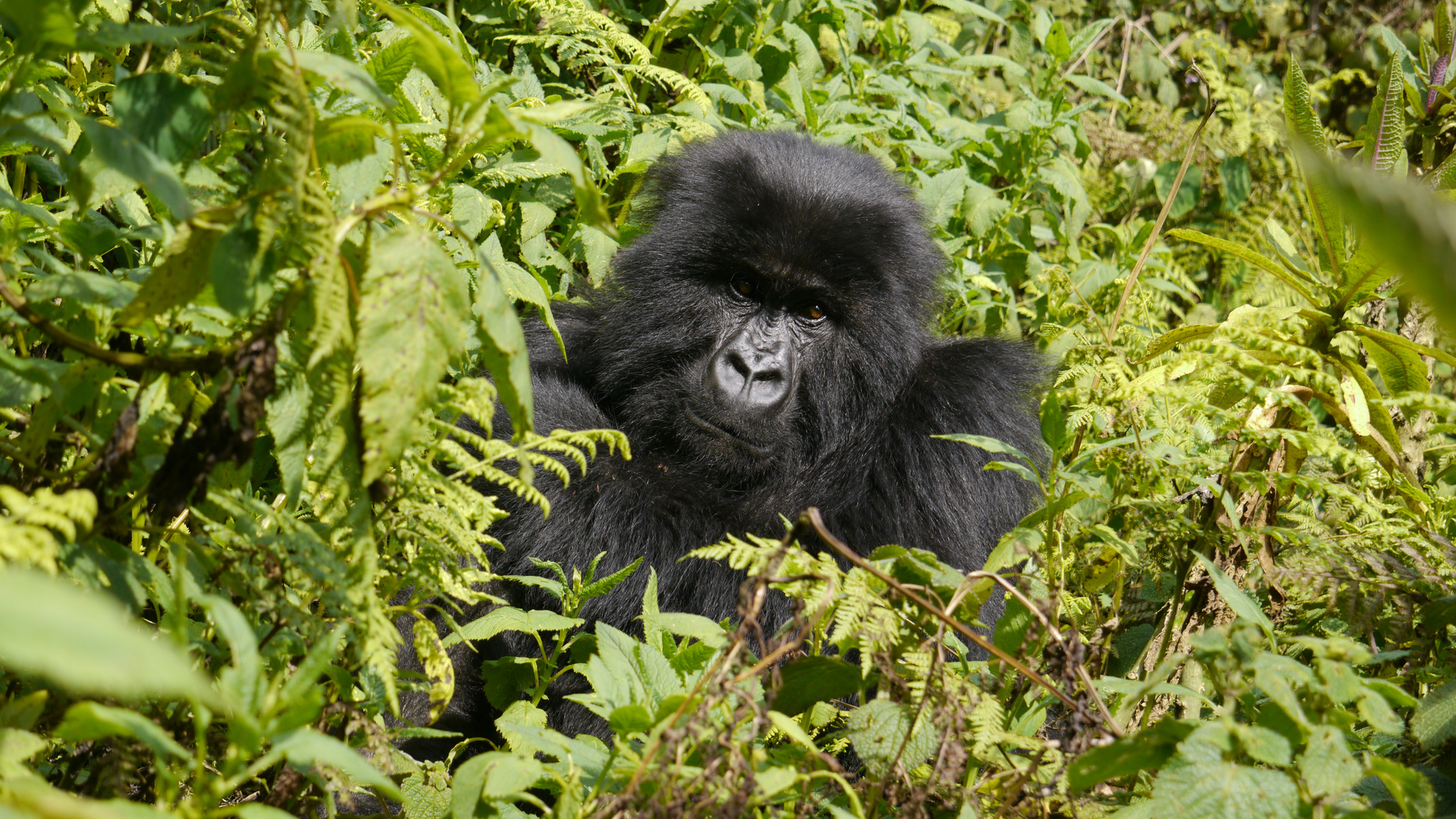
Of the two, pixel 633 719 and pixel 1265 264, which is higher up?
pixel 1265 264

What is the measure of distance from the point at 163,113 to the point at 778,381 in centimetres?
194

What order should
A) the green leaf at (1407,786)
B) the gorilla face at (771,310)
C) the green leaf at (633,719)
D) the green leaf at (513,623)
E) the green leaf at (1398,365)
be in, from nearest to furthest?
1. the green leaf at (1407,786)
2. the green leaf at (633,719)
3. the green leaf at (513,623)
4. the green leaf at (1398,365)
5. the gorilla face at (771,310)

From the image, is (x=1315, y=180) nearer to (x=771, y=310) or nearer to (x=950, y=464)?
(x=950, y=464)

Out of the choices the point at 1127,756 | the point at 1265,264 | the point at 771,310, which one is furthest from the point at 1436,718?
the point at 771,310

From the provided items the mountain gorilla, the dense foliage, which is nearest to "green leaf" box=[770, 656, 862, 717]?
the dense foliage

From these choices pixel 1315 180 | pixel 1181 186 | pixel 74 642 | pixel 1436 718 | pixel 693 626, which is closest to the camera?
pixel 74 642

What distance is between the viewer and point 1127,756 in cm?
116

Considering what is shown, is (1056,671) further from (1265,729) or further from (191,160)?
(191,160)

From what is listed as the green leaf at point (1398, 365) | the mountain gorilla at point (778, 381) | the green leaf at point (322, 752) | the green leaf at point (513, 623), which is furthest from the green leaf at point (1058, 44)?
the green leaf at point (322, 752)

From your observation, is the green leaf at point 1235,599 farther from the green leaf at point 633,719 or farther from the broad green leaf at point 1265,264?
the broad green leaf at point 1265,264

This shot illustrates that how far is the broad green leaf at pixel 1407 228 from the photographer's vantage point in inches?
26.8

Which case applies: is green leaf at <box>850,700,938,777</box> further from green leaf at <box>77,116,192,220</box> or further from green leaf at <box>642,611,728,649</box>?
green leaf at <box>77,116,192,220</box>

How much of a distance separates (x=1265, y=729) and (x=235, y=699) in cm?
103

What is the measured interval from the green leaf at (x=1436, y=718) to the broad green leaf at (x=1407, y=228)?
866mm
